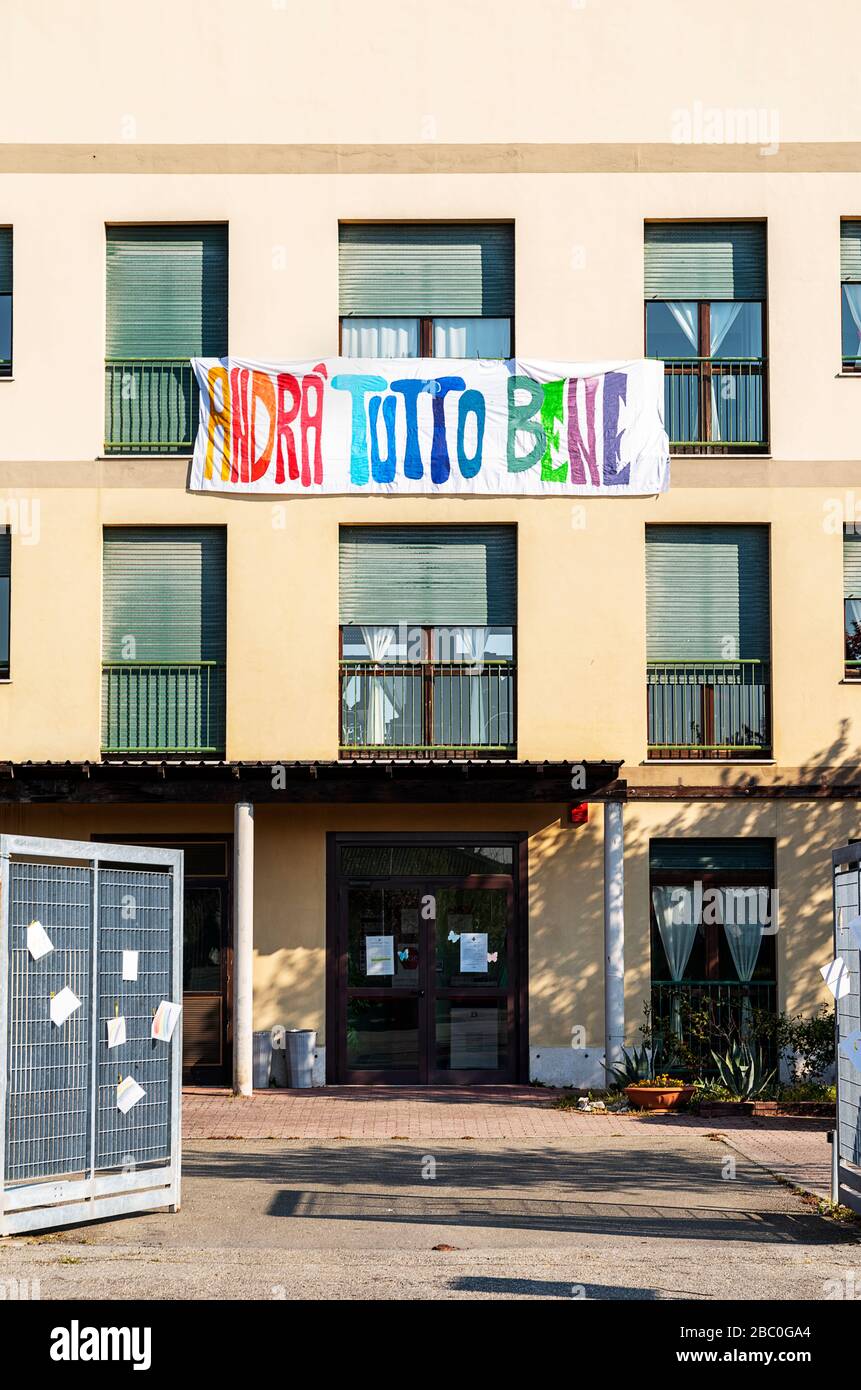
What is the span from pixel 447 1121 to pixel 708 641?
6494 mm

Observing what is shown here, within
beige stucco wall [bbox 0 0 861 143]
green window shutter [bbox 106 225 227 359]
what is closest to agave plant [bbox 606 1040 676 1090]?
green window shutter [bbox 106 225 227 359]

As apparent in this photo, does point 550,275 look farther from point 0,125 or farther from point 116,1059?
point 116,1059

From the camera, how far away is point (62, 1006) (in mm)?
10062

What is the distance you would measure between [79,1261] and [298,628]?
10.9 meters

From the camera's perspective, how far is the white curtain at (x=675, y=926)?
63.0ft

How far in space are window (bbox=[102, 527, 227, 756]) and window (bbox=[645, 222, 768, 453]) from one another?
18.6 ft

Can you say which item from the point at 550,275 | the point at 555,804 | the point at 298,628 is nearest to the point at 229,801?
the point at 298,628

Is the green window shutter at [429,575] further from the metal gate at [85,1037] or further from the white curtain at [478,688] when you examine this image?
the metal gate at [85,1037]

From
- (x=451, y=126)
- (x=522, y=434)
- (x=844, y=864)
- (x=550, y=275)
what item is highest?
(x=451, y=126)

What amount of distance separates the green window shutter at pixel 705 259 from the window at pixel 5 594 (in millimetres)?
8101

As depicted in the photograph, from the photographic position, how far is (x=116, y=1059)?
418 inches

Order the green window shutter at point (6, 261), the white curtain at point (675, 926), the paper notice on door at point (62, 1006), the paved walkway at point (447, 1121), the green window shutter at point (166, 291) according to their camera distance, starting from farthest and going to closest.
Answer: the green window shutter at point (6, 261)
the green window shutter at point (166, 291)
the white curtain at point (675, 926)
the paved walkway at point (447, 1121)
the paper notice on door at point (62, 1006)

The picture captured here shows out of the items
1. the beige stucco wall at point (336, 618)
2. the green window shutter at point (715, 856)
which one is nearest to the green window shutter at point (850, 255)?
the beige stucco wall at point (336, 618)

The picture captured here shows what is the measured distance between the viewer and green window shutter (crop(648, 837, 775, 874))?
762 inches
